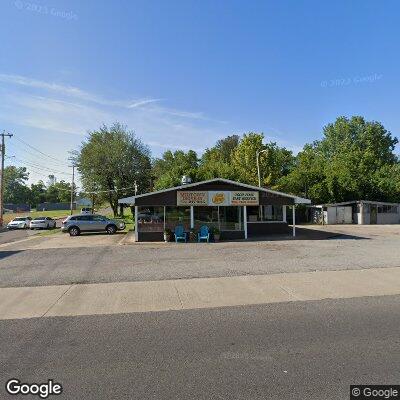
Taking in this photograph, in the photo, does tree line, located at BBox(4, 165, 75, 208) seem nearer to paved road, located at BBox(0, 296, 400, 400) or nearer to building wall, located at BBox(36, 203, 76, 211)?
building wall, located at BBox(36, 203, 76, 211)

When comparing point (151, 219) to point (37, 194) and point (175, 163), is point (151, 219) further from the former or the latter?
point (37, 194)

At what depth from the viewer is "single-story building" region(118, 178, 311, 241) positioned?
24.5 m

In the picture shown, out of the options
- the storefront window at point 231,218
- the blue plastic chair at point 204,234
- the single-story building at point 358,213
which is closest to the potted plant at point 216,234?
the blue plastic chair at point 204,234

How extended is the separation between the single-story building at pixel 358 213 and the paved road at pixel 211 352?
39582 mm

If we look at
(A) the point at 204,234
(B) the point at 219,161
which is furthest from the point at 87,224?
(B) the point at 219,161

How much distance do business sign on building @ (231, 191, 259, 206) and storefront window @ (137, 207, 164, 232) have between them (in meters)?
4.57

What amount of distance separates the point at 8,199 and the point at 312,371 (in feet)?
496

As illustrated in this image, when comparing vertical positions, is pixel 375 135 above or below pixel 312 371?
above

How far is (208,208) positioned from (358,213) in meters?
27.2

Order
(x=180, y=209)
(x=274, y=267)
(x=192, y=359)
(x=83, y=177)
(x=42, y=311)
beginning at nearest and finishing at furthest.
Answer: (x=192, y=359) < (x=42, y=311) < (x=274, y=267) < (x=180, y=209) < (x=83, y=177)

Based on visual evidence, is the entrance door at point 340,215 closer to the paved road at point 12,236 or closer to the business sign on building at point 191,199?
the business sign on building at point 191,199

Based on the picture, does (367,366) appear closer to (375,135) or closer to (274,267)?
(274,267)

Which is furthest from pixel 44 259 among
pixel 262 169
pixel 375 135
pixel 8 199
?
pixel 8 199

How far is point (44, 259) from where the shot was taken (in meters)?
15.7
